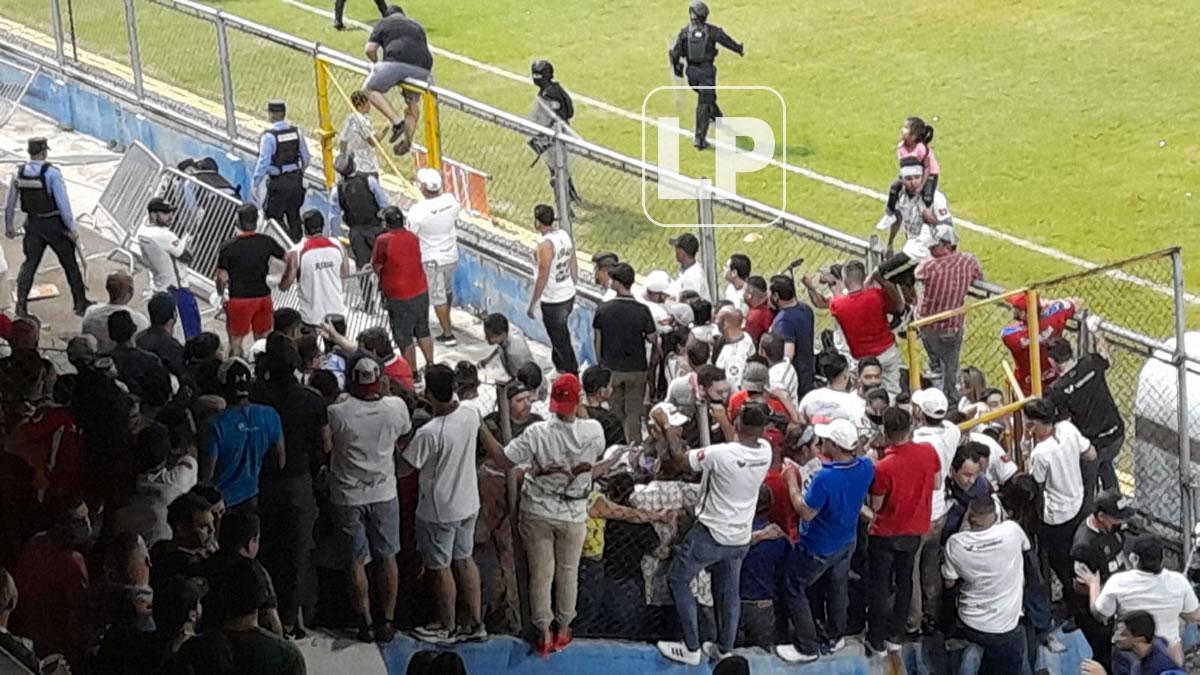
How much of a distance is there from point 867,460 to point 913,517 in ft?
1.45

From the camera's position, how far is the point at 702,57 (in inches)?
773

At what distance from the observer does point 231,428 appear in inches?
377

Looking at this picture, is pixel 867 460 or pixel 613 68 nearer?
pixel 867 460

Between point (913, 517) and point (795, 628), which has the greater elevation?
point (913, 517)

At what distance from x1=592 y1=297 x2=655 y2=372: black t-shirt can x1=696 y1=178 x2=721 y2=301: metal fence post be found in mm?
1557

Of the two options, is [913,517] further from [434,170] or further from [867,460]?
[434,170]

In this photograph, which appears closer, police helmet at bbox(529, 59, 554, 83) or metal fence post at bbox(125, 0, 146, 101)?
police helmet at bbox(529, 59, 554, 83)

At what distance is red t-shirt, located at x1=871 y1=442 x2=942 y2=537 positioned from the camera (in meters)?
9.82

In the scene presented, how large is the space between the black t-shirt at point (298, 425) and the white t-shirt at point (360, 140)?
5.83m

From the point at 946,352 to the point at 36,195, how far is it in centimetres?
640

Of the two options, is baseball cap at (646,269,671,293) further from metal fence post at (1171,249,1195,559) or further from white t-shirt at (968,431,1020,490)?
metal fence post at (1171,249,1195,559)

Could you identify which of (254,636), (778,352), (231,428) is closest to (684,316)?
(778,352)

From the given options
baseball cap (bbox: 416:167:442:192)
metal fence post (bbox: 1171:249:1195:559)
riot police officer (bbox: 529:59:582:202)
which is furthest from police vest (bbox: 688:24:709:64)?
metal fence post (bbox: 1171:249:1195:559)

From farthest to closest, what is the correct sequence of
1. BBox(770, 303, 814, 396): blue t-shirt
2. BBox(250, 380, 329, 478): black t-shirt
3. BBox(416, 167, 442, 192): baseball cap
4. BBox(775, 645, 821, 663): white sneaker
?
BBox(416, 167, 442, 192): baseball cap → BBox(770, 303, 814, 396): blue t-shirt → BBox(775, 645, 821, 663): white sneaker → BBox(250, 380, 329, 478): black t-shirt
